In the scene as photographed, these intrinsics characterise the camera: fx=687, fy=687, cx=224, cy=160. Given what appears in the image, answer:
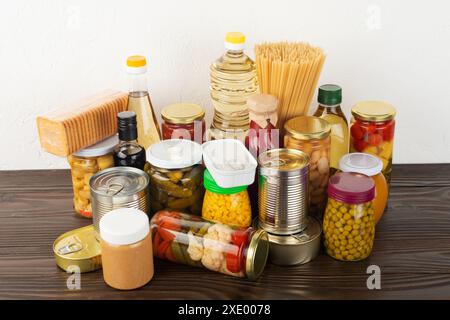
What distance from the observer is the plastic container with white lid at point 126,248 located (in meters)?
0.99

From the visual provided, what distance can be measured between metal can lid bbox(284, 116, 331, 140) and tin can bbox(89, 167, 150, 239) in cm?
25

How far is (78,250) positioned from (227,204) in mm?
249

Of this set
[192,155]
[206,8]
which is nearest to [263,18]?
[206,8]

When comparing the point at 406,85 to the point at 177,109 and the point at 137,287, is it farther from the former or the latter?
the point at 137,287

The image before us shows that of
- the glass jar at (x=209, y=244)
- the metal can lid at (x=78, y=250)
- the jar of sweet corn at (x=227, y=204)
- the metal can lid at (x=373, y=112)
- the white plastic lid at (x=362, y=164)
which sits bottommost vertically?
the metal can lid at (x=78, y=250)

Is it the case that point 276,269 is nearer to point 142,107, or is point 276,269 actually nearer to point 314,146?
point 314,146

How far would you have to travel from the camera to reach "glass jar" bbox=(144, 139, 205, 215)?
1108 millimetres

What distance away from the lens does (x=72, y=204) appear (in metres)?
1.28

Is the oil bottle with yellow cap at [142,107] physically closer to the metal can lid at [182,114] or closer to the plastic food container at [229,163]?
the metal can lid at [182,114]

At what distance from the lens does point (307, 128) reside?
3.69 feet

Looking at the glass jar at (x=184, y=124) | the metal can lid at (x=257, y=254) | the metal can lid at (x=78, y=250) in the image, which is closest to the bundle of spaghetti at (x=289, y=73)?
the glass jar at (x=184, y=124)

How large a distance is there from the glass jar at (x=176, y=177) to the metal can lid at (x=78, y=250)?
0.12m
